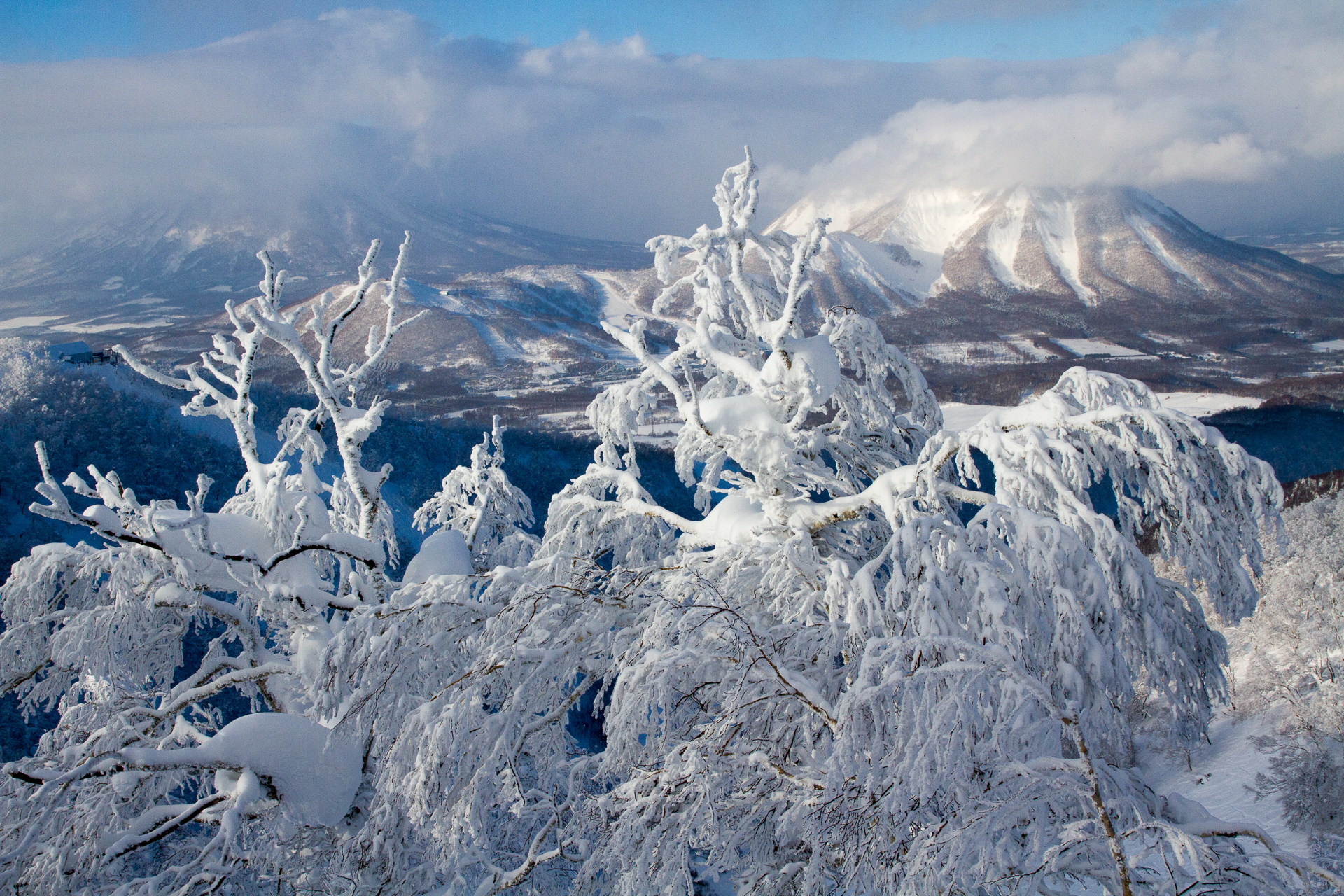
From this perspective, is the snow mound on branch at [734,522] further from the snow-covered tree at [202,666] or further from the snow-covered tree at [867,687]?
the snow-covered tree at [202,666]

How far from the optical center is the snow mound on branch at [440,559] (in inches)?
214

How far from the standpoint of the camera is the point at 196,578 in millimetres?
5152

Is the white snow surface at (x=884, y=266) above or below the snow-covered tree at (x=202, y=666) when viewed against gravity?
above

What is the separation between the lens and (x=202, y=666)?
18.1 ft

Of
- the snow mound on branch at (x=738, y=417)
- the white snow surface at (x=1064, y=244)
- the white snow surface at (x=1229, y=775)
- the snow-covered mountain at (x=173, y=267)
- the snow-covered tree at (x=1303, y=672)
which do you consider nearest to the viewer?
the snow mound on branch at (x=738, y=417)

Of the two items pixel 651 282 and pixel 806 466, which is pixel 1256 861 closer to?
pixel 806 466

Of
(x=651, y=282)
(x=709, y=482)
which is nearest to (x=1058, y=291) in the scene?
(x=651, y=282)

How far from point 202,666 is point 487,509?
3.48m

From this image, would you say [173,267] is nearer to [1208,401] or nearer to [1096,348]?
[1096,348]

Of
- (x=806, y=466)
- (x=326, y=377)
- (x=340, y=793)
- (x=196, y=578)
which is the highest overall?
(x=326, y=377)

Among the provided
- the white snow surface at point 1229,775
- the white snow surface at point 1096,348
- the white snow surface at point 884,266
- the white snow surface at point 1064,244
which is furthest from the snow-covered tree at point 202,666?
the white snow surface at point 1064,244

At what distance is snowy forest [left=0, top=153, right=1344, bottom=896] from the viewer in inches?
99.2

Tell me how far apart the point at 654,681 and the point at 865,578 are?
111 centimetres

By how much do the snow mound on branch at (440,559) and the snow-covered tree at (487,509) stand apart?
1.81 m
